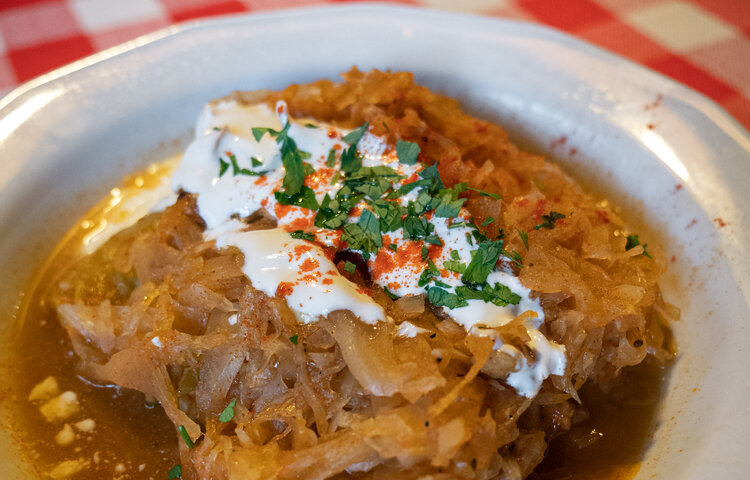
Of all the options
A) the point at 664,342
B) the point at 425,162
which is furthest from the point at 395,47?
the point at 664,342

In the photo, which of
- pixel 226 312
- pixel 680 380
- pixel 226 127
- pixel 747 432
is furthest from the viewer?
pixel 226 127

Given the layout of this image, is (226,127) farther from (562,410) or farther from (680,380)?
(680,380)

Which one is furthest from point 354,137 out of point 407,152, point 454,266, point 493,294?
point 493,294

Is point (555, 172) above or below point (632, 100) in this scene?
below

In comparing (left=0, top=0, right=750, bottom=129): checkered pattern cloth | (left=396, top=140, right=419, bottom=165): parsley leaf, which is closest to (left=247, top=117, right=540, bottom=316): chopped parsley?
(left=396, top=140, right=419, bottom=165): parsley leaf

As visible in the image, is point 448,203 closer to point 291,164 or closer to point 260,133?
point 291,164

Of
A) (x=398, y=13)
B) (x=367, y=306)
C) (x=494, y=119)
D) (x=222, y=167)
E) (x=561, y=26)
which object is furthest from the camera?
(x=561, y=26)
